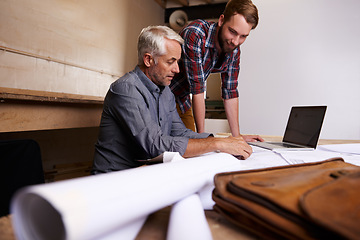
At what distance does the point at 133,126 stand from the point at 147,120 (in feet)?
0.21

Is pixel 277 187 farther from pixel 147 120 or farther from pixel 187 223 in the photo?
pixel 147 120

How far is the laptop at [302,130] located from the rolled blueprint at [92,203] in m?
0.93

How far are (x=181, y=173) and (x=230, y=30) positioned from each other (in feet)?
4.72

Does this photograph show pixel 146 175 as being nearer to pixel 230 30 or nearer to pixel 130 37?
pixel 230 30

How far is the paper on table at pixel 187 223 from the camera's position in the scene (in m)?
0.35

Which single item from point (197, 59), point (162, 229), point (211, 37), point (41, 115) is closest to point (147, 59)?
point (197, 59)

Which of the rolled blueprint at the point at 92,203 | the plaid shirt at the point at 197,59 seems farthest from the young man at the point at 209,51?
the rolled blueprint at the point at 92,203

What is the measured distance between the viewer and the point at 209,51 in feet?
5.98

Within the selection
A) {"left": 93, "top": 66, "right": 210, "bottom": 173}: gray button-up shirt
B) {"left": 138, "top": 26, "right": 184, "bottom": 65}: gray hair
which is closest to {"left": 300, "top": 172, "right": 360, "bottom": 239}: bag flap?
{"left": 93, "top": 66, "right": 210, "bottom": 173}: gray button-up shirt

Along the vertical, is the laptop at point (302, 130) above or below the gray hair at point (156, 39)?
below

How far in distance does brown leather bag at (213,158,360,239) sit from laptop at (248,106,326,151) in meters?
0.83

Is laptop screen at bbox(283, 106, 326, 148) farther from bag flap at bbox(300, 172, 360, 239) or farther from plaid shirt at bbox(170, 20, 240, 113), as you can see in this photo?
bag flap at bbox(300, 172, 360, 239)

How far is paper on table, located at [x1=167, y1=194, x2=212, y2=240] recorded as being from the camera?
1.14 feet

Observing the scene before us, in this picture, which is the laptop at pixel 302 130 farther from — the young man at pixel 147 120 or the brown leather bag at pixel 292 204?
the brown leather bag at pixel 292 204
